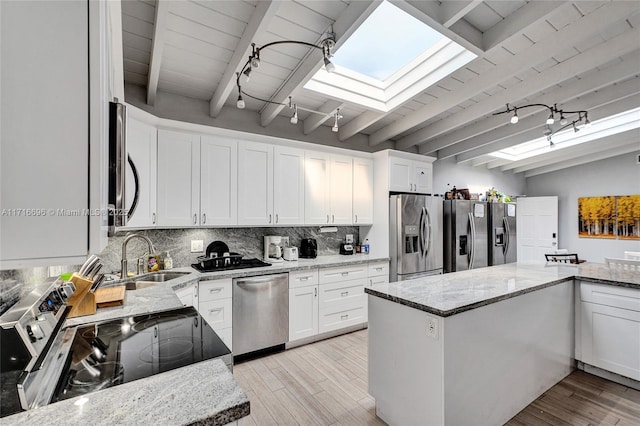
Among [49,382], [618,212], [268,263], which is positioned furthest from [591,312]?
[618,212]

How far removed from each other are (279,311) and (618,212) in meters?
7.07

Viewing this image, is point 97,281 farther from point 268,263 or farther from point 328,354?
point 328,354

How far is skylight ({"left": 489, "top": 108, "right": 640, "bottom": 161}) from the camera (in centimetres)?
467

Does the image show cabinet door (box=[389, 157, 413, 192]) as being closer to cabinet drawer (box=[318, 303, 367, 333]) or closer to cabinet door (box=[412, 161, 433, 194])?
cabinet door (box=[412, 161, 433, 194])

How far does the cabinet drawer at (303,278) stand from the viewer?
3190 millimetres

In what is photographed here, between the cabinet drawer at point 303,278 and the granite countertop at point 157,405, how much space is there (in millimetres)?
2210

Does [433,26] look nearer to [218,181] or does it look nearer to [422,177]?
[218,181]

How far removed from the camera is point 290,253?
3535 millimetres

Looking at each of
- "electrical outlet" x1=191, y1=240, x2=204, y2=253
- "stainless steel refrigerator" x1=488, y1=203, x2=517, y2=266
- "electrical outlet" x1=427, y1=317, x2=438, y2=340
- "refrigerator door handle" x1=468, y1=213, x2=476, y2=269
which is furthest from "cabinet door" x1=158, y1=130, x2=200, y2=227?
"stainless steel refrigerator" x1=488, y1=203, x2=517, y2=266

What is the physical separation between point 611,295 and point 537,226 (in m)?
4.93

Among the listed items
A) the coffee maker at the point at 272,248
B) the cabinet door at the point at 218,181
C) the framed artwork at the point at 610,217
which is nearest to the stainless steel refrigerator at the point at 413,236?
the coffee maker at the point at 272,248

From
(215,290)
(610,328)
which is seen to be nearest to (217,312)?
(215,290)

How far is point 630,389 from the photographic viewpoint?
241 centimetres

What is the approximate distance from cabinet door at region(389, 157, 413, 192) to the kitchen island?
1.82 meters
